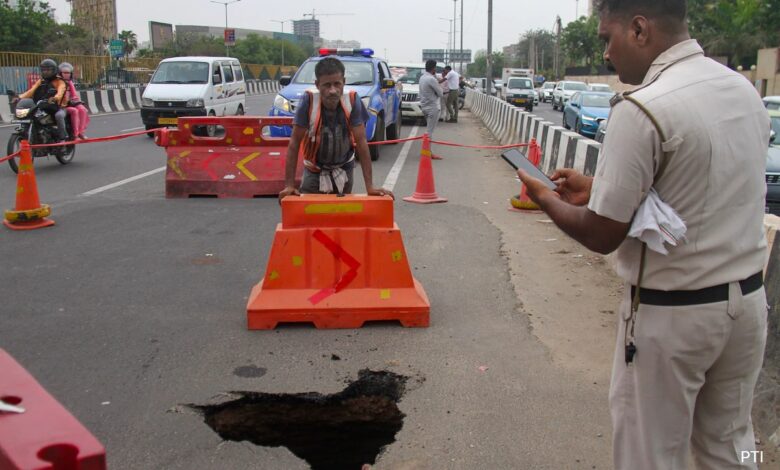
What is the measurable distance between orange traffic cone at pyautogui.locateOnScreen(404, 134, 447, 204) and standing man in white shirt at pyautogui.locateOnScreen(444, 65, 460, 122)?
565 inches

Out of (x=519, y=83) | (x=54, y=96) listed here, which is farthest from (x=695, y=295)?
(x=519, y=83)

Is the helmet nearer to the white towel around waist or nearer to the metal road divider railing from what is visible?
the white towel around waist

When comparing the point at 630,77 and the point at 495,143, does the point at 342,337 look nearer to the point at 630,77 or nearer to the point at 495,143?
the point at 630,77

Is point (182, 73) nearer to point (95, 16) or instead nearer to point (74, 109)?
point (74, 109)

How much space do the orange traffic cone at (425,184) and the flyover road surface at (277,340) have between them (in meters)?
1.11

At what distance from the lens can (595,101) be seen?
23359 mm

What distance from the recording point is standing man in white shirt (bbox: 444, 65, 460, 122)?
2418cm

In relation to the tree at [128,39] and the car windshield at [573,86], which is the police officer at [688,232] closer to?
the car windshield at [573,86]

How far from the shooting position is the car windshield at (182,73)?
1894 centimetres

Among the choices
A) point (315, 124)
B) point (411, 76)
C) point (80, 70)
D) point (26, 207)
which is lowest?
point (26, 207)

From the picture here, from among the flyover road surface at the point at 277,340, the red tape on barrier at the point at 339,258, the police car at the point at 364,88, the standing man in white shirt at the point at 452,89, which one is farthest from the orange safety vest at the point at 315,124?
the standing man in white shirt at the point at 452,89

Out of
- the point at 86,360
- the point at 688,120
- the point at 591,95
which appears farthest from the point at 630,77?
the point at 591,95

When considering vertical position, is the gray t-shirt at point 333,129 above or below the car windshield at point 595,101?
below

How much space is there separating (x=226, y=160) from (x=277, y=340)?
231 inches
